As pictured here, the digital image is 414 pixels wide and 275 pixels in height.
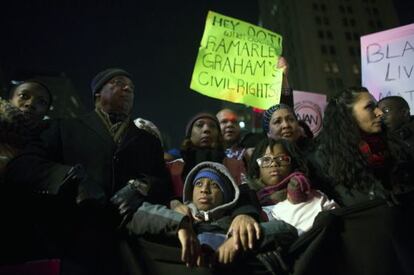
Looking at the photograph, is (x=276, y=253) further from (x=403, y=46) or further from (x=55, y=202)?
(x=403, y=46)

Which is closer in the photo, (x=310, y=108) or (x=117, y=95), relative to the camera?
(x=117, y=95)

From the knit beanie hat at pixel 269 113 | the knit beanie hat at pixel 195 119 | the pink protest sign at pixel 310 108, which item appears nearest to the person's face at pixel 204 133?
the knit beanie hat at pixel 195 119

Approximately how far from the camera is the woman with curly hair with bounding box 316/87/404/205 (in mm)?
2652

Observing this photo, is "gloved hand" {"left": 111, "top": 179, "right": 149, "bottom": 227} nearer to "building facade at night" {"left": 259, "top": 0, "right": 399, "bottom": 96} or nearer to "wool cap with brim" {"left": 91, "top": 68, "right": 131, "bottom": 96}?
"wool cap with brim" {"left": 91, "top": 68, "right": 131, "bottom": 96}

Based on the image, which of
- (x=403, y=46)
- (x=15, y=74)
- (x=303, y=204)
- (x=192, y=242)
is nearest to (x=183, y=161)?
(x=303, y=204)

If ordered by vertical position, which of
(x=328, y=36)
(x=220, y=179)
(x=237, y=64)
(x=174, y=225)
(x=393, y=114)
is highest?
(x=328, y=36)

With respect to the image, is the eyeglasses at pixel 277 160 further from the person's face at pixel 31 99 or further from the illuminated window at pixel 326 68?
the illuminated window at pixel 326 68

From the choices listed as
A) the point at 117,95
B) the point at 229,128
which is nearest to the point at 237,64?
the point at 229,128

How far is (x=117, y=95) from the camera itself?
3.25m

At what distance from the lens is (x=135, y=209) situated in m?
2.28

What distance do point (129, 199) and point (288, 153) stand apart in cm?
168

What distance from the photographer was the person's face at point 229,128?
4941 millimetres

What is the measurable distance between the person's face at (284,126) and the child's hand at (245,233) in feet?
6.10

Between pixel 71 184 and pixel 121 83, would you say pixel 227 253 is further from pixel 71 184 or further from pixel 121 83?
pixel 121 83
